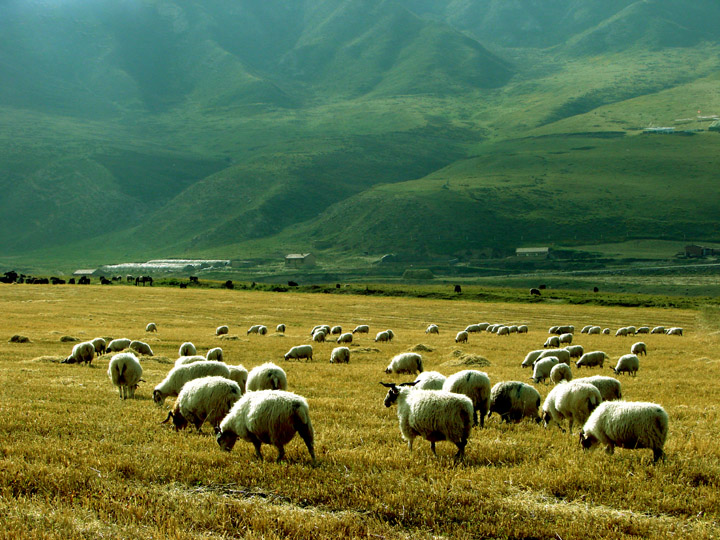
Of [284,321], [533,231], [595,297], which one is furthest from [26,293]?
[533,231]

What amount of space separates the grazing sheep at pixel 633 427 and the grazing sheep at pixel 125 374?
38.3 ft

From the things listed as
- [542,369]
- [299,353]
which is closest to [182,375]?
[542,369]

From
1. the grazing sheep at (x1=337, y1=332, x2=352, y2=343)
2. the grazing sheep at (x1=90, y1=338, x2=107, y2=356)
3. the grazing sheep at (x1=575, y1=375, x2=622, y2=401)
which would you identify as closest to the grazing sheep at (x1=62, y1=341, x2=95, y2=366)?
the grazing sheep at (x1=90, y1=338, x2=107, y2=356)

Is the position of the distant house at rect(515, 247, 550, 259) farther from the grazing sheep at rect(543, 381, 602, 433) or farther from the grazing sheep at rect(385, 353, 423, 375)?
the grazing sheep at rect(543, 381, 602, 433)

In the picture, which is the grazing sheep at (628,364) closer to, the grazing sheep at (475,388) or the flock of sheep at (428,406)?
the flock of sheep at (428,406)

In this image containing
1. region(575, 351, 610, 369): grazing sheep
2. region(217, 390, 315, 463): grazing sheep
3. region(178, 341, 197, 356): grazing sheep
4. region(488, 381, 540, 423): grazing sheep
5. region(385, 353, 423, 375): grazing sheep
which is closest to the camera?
region(217, 390, 315, 463): grazing sheep

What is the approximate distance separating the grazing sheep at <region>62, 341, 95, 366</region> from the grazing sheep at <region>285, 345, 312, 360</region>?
7926mm

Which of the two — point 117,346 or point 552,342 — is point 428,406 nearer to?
point 117,346

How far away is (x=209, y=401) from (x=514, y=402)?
682 centimetres

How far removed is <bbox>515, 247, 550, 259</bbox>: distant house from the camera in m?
161

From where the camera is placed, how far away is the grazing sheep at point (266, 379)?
15.6m

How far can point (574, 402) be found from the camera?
13164 millimetres

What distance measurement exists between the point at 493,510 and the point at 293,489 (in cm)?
270

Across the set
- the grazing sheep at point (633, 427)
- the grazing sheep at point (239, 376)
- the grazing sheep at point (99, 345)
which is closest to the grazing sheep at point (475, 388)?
the grazing sheep at point (633, 427)
